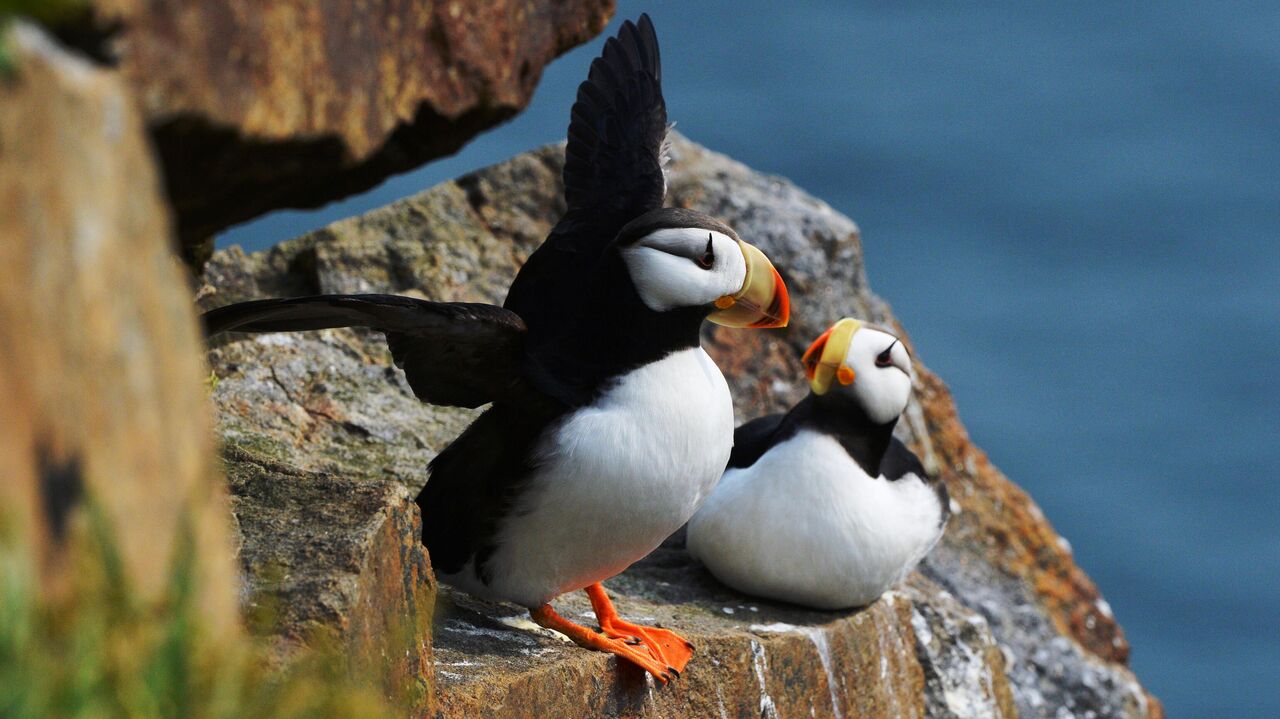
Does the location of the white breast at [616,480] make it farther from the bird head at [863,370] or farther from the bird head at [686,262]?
the bird head at [863,370]

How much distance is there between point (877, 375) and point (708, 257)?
156cm

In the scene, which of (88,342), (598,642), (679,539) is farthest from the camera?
(679,539)

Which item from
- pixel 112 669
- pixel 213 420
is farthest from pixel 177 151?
pixel 213 420

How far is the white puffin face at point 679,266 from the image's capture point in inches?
172

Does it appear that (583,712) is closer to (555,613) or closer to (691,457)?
(555,613)

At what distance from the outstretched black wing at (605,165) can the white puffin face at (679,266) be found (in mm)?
493

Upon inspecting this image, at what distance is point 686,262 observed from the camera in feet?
14.3

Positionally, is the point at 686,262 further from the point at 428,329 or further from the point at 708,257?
the point at 428,329

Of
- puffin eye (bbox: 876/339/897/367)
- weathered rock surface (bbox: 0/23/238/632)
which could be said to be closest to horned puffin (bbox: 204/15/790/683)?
puffin eye (bbox: 876/339/897/367)

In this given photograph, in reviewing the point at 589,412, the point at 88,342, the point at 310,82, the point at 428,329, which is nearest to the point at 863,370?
the point at 589,412

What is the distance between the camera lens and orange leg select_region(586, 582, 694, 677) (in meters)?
4.59

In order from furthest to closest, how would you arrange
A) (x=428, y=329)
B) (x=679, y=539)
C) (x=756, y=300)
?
1. (x=679, y=539)
2. (x=756, y=300)
3. (x=428, y=329)

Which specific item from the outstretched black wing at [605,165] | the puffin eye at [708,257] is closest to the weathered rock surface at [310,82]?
the puffin eye at [708,257]

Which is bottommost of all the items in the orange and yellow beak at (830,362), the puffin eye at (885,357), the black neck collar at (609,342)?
the black neck collar at (609,342)
